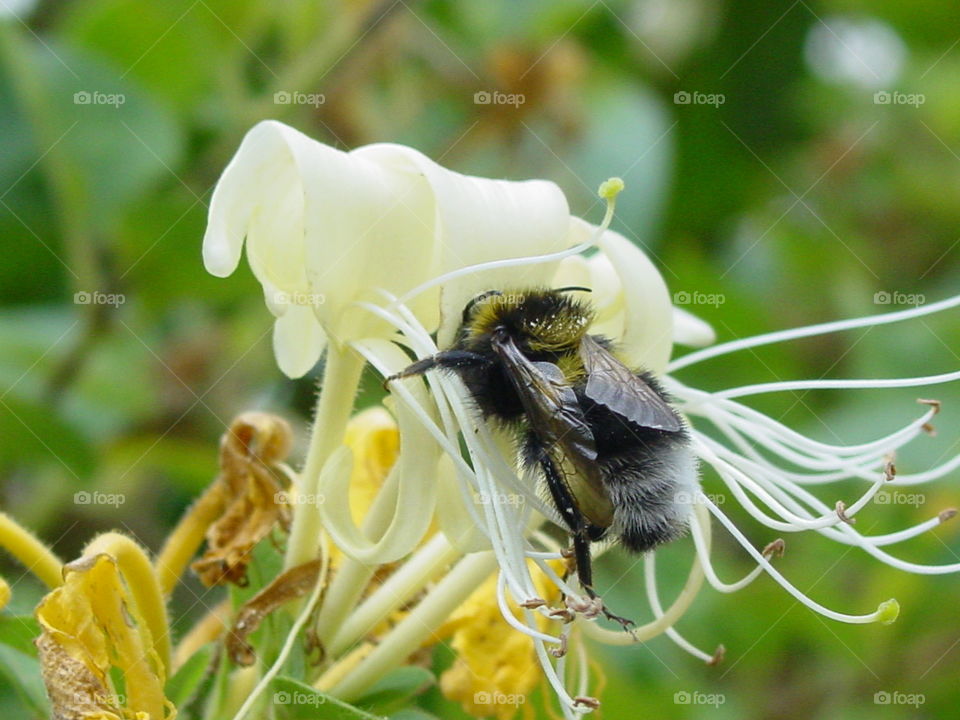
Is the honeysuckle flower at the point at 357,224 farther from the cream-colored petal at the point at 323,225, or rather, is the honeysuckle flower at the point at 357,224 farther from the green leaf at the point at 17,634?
the green leaf at the point at 17,634

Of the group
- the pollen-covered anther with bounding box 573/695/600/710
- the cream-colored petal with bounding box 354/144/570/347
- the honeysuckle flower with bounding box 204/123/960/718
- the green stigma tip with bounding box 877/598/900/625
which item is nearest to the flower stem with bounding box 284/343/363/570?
the honeysuckle flower with bounding box 204/123/960/718

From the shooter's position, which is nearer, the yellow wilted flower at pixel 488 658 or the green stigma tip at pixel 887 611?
the green stigma tip at pixel 887 611

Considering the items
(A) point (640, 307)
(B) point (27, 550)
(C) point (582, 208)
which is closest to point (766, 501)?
(A) point (640, 307)

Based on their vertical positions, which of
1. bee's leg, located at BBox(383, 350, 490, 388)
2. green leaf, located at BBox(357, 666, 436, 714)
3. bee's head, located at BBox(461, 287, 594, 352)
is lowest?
green leaf, located at BBox(357, 666, 436, 714)

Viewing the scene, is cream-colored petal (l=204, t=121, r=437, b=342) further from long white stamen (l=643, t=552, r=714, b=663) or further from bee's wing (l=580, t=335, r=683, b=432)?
long white stamen (l=643, t=552, r=714, b=663)

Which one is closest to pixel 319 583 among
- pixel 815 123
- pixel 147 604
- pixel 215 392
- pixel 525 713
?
pixel 147 604

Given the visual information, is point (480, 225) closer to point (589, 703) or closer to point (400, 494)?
point (400, 494)

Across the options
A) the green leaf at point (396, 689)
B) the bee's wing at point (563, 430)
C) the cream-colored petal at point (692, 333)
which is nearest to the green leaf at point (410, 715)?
the green leaf at point (396, 689)
